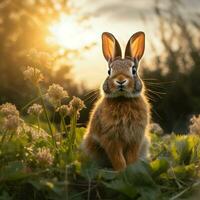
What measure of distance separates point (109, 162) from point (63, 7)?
8.95 metres

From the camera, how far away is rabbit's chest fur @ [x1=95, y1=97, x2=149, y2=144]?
4645 millimetres

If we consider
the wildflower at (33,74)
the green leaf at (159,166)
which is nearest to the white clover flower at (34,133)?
the wildflower at (33,74)

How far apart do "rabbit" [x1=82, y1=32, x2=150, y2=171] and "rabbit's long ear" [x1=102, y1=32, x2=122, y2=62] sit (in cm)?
4

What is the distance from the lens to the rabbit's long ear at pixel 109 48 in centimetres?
501

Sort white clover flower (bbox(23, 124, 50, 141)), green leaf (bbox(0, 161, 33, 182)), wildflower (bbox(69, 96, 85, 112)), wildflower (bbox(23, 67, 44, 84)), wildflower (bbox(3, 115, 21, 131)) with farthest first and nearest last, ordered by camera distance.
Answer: white clover flower (bbox(23, 124, 50, 141)) < wildflower (bbox(69, 96, 85, 112)) < wildflower (bbox(23, 67, 44, 84)) < wildflower (bbox(3, 115, 21, 131)) < green leaf (bbox(0, 161, 33, 182))

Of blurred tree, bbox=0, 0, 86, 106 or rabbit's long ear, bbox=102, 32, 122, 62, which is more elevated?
blurred tree, bbox=0, 0, 86, 106

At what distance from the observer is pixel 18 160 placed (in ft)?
14.4

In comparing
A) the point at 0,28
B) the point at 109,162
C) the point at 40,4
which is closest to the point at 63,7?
the point at 40,4

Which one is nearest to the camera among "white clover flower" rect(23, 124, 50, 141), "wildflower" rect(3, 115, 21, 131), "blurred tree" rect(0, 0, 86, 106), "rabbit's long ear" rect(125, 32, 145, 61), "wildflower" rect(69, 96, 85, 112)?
"wildflower" rect(3, 115, 21, 131)

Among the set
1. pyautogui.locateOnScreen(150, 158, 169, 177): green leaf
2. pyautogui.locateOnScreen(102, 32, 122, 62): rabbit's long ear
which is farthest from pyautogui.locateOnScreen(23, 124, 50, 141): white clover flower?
pyautogui.locateOnScreen(150, 158, 169, 177): green leaf

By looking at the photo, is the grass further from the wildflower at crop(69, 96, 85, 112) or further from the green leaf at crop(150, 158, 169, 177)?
the wildflower at crop(69, 96, 85, 112)

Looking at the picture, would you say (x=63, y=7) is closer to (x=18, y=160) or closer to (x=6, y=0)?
(x=6, y=0)

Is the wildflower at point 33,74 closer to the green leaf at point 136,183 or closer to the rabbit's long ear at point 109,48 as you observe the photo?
the rabbit's long ear at point 109,48

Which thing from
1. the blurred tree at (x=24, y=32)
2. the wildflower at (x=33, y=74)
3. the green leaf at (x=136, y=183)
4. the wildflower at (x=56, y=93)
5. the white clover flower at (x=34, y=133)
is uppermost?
the blurred tree at (x=24, y=32)
